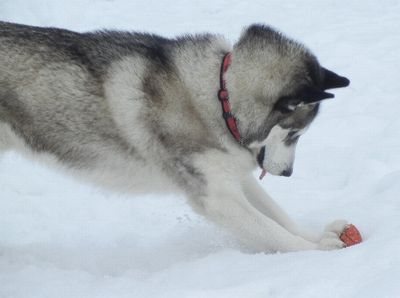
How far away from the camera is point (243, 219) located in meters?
3.93

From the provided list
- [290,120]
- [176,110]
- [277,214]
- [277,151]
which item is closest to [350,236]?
[277,214]

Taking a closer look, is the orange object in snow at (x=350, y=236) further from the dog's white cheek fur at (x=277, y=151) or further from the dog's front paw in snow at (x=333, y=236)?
the dog's white cheek fur at (x=277, y=151)

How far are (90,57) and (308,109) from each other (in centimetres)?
136

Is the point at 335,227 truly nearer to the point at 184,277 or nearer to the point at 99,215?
the point at 184,277

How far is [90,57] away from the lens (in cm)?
401

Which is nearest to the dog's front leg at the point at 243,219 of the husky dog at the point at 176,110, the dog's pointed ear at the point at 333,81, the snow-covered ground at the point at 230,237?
the husky dog at the point at 176,110

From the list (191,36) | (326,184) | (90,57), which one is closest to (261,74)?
(191,36)

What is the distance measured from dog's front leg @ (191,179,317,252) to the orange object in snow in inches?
7.2

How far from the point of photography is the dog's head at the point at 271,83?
12.6 feet

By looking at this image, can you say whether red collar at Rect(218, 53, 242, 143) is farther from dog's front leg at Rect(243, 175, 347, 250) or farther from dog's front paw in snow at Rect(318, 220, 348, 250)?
dog's front paw in snow at Rect(318, 220, 348, 250)

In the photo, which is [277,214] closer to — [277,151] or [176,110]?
[277,151]

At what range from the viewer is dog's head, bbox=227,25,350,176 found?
Answer: 3844mm

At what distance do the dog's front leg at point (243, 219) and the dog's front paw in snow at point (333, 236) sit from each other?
0.20 ft

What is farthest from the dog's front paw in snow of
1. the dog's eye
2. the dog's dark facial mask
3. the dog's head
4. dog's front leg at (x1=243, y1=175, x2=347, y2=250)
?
the dog's eye
